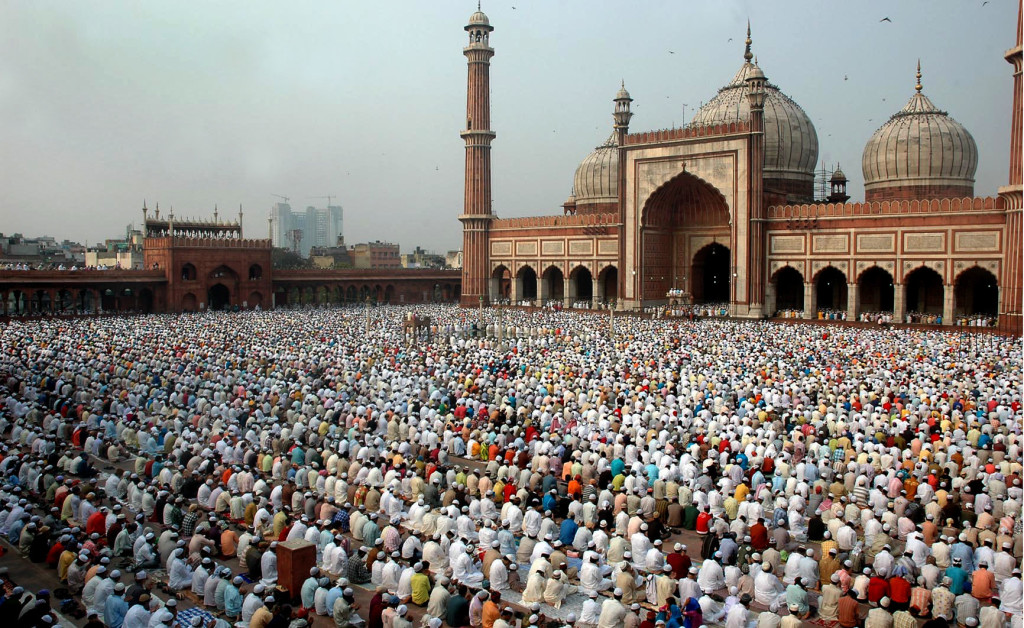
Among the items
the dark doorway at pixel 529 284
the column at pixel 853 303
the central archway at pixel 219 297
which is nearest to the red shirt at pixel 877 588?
the column at pixel 853 303

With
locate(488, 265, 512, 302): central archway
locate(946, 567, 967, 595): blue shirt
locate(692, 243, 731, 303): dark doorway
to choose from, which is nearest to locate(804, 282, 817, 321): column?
locate(692, 243, 731, 303): dark doorway

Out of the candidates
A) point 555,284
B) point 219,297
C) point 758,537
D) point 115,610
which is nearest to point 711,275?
point 555,284

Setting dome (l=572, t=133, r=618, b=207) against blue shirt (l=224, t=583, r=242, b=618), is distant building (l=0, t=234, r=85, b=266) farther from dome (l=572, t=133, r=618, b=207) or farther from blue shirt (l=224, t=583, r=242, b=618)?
blue shirt (l=224, t=583, r=242, b=618)

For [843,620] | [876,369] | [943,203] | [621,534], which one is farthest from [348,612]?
[943,203]

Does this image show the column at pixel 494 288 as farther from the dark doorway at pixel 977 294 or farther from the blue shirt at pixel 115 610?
the blue shirt at pixel 115 610

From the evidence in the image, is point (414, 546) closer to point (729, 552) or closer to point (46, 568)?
point (729, 552)

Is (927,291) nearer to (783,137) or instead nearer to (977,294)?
(977,294)
